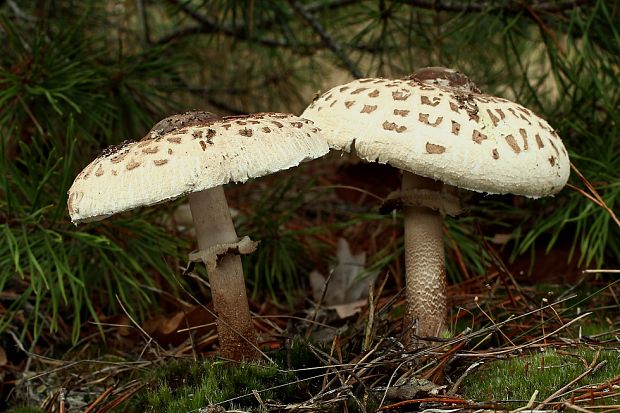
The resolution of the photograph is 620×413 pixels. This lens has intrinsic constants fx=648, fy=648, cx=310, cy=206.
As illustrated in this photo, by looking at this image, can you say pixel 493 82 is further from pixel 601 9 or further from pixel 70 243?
pixel 70 243

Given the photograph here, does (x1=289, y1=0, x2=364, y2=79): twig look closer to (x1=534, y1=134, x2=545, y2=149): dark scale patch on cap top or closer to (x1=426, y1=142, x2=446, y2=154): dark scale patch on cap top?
(x1=534, y1=134, x2=545, y2=149): dark scale patch on cap top

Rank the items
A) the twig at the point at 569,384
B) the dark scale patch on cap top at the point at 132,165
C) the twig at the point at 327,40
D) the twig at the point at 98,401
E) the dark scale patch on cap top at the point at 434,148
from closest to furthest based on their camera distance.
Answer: the twig at the point at 569,384 → the dark scale patch on cap top at the point at 132,165 → the dark scale patch on cap top at the point at 434,148 → the twig at the point at 98,401 → the twig at the point at 327,40

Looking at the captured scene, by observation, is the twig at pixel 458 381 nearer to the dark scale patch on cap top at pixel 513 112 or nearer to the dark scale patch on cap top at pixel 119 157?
the dark scale patch on cap top at pixel 513 112

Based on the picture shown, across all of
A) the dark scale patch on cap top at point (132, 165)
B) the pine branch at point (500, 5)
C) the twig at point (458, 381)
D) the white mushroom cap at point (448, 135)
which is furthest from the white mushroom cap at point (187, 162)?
the pine branch at point (500, 5)

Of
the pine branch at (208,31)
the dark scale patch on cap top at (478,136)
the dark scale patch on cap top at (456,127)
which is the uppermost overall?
the pine branch at (208,31)

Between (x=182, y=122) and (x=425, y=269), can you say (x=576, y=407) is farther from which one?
(x=182, y=122)

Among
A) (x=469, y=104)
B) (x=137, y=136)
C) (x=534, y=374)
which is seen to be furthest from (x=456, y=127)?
(x=137, y=136)
